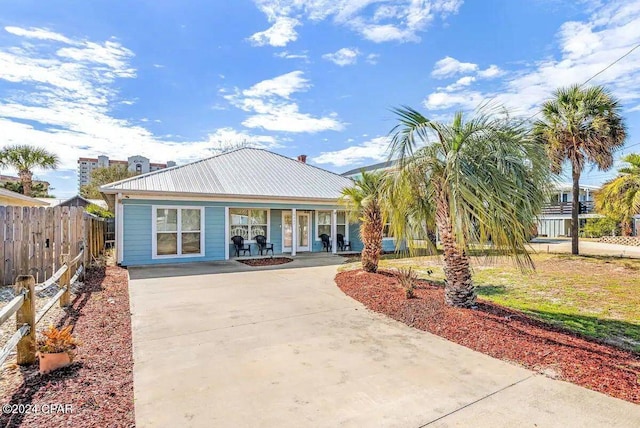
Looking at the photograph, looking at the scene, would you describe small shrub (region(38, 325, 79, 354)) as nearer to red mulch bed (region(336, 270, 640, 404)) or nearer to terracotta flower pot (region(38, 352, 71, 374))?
Result: terracotta flower pot (region(38, 352, 71, 374))

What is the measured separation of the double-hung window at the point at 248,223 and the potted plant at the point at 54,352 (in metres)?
10.6

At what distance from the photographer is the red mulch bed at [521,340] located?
3.60 metres

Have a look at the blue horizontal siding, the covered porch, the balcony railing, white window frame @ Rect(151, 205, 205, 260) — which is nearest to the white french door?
the covered porch

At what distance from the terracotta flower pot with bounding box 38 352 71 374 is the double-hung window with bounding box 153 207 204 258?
905 centimetres

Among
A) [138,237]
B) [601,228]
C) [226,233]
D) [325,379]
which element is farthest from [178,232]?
[601,228]

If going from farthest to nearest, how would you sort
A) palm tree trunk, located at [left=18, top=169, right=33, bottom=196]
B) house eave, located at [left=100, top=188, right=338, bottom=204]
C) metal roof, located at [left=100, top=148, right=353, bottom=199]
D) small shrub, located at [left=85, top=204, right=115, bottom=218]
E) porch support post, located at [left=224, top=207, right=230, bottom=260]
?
1. palm tree trunk, located at [left=18, top=169, right=33, bottom=196]
2. small shrub, located at [left=85, top=204, right=115, bottom=218]
3. porch support post, located at [left=224, top=207, right=230, bottom=260]
4. metal roof, located at [left=100, top=148, right=353, bottom=199]
5. house eave, located at [left=100, top=188, right=338, bottom=204]

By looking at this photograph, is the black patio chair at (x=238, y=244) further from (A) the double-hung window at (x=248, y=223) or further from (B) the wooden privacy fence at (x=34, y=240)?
(B) the wooden privacy fence at (x=34, y=240)

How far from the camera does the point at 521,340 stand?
4637mm

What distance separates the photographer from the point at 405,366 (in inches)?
155

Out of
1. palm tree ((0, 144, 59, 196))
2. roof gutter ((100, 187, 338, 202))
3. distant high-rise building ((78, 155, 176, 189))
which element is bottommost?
roof gutter ((100, 187, 338, 202))

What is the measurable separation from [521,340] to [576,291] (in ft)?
16.3

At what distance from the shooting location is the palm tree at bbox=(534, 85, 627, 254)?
12.9 meters

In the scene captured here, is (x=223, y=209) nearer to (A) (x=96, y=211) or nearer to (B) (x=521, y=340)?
(B) (x=521, y=340)

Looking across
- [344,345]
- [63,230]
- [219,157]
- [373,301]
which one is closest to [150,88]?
[219,157]
